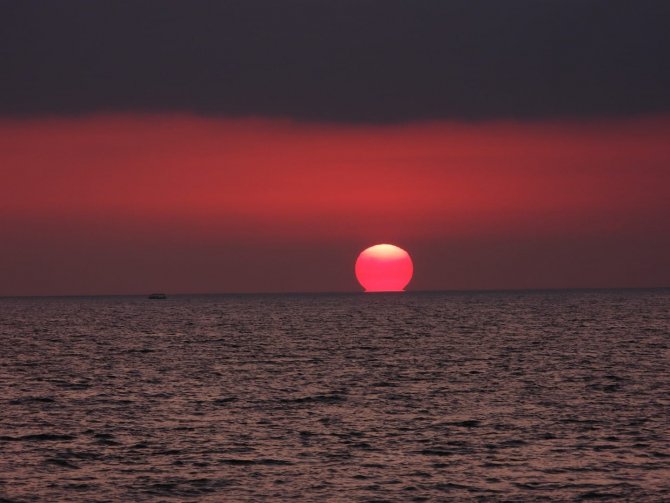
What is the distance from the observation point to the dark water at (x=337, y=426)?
127 feet

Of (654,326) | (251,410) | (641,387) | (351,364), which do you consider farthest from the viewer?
(654,326)

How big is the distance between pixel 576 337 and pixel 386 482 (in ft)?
325

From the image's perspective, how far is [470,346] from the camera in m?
119

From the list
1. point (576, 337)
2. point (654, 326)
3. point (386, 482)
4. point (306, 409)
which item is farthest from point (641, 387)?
point (654, 326)

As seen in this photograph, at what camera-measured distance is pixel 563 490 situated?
3744cm

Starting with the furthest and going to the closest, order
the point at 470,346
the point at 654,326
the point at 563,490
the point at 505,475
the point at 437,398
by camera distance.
Answer: the point at 654,326
the point at 470,346
the point at 437,398
the point at 505,475
the point at 563,490

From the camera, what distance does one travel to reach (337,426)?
5275 centimetres

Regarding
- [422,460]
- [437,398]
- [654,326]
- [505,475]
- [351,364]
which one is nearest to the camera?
[505,475]

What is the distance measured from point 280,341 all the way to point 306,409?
7390cm

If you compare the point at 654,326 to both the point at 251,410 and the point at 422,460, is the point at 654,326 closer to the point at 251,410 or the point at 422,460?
the point at 251,410

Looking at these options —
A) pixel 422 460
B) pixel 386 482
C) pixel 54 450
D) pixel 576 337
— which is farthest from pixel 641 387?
pixel 576 337

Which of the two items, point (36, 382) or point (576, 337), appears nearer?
point (36, 382)

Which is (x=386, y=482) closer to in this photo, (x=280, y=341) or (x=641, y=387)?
(x=641, y=387)

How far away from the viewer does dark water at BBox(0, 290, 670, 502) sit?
1524 inches
